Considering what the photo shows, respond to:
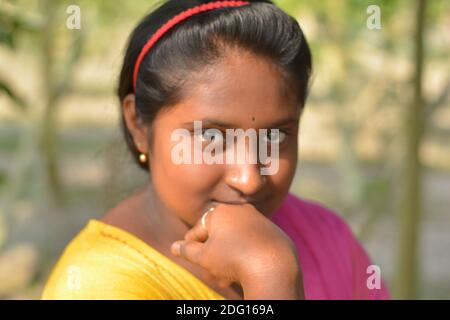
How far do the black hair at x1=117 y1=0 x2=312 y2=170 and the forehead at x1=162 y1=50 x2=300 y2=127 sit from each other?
0.02m

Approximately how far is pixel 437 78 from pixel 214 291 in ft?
34.2

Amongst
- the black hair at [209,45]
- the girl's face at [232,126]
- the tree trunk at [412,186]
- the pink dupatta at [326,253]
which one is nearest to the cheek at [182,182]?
the girl's face at [232,126]

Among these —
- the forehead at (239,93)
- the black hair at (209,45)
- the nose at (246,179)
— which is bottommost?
the nose at (246,179)

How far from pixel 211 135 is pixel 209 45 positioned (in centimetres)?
19

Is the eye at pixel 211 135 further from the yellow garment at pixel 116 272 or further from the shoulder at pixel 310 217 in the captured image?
the shoulder at pixel 310 217

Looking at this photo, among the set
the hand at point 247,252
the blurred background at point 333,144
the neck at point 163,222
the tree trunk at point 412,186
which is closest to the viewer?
the hand at point 247,252

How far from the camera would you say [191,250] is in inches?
56.5

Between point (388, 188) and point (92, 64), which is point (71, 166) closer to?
point (92, 64)

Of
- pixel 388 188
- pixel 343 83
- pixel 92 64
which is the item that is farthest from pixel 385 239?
pixel 92 64

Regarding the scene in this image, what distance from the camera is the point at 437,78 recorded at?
11664 mm

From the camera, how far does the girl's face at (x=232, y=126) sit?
159cm

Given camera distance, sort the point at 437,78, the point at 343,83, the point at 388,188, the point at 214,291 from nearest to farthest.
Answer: the point at 214,291, the point at 388,188, the point at 343,83, the point at 437,78

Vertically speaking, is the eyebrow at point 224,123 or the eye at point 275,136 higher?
the eyebrow at point 224,123

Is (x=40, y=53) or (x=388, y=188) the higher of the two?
(x=40, y=53)
